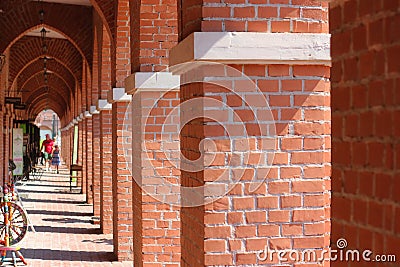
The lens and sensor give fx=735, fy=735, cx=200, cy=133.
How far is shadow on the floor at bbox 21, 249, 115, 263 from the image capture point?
401 inches

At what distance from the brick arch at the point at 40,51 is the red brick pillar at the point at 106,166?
367 inches

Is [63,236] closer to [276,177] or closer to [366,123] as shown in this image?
[276,177]

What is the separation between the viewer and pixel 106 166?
12.9m

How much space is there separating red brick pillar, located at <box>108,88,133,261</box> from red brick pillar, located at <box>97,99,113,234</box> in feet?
8.47

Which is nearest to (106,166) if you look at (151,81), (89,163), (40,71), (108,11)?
(108,11)

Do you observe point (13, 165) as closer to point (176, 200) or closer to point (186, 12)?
point (176, 200)

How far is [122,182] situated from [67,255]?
1481 millimetres

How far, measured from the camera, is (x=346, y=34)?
2.15 meters

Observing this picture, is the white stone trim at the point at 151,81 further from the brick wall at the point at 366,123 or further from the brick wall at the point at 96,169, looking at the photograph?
the brick wall at the point at 96,169

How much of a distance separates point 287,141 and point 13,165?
58.7 ft

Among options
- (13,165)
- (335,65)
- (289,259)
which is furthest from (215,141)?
(13,165)

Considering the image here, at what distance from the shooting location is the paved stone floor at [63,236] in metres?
10.1

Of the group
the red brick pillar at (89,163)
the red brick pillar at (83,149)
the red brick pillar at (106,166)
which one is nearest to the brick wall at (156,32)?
the red brick pillar at (106,166)

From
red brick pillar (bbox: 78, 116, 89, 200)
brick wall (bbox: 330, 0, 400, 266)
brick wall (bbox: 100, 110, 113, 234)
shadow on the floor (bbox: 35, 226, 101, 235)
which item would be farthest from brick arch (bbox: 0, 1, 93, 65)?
brick wall (bbox: 330, 0, 400, 266)
